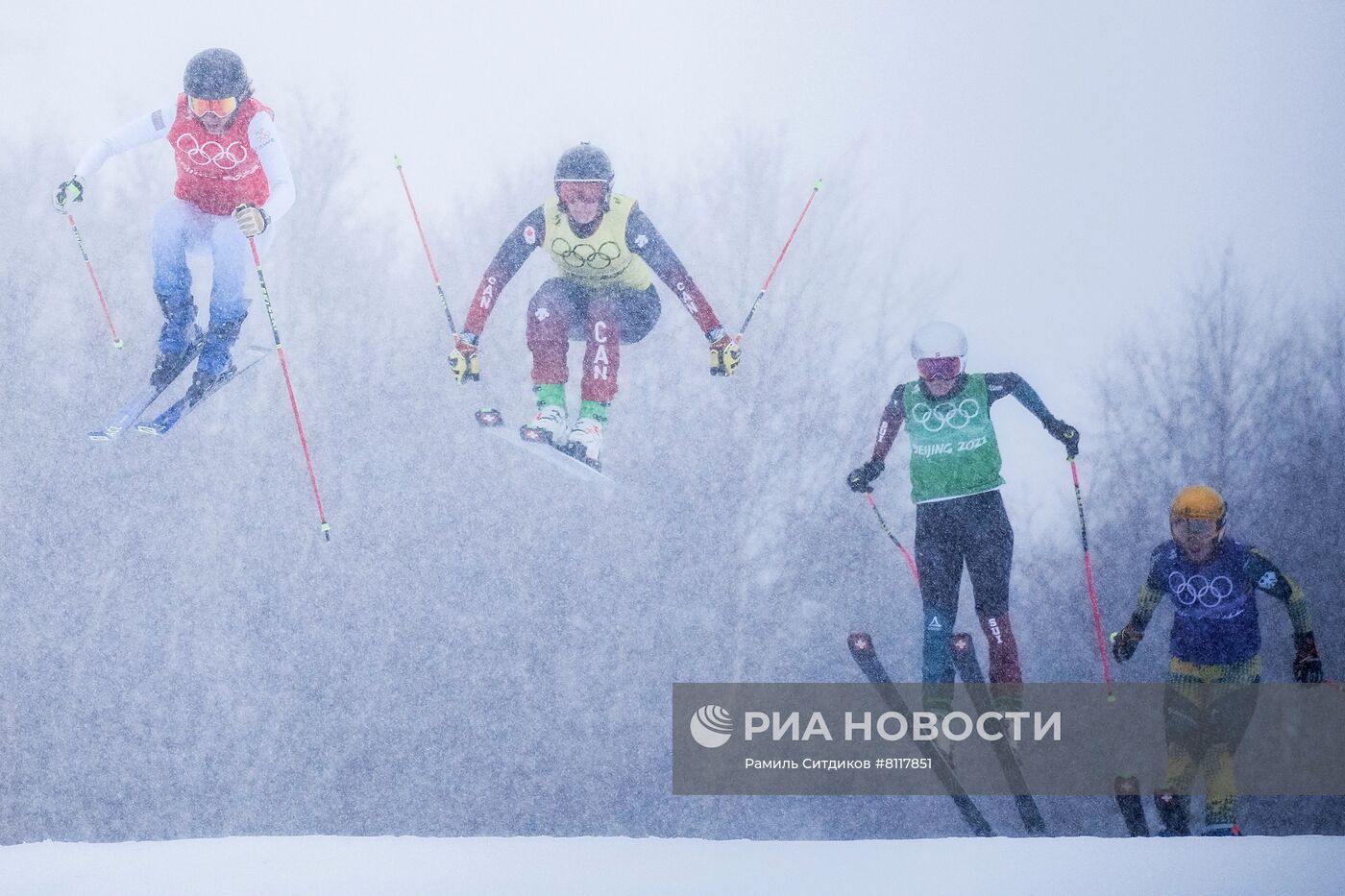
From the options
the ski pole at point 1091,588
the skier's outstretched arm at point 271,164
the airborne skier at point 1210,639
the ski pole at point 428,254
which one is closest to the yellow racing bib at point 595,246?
the ski pole at point 428,254

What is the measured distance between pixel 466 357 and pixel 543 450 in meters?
0.29

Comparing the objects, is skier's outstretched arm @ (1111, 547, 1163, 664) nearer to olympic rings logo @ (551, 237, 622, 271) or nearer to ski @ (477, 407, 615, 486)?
ski @ (477, 407, 615, 486)

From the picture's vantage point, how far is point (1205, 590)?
2764 millimetres

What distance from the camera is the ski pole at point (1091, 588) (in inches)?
110

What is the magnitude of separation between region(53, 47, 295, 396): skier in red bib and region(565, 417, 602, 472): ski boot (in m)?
0.86

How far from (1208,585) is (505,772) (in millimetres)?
1788

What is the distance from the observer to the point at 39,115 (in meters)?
2.74

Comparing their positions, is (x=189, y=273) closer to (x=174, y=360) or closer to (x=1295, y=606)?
(x=174, y=360)

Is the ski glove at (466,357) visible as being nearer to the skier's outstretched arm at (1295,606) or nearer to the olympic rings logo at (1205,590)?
the olympic rings logo at (1205,590)

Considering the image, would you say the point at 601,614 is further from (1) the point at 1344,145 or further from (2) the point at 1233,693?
(1) the point at 1344,145

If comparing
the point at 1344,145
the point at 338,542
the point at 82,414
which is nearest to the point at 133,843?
the point at 338,542

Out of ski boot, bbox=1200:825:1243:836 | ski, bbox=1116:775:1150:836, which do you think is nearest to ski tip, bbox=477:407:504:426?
ski, bbox=1116:775:1150:836

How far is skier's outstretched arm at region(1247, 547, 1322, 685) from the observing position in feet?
9.08

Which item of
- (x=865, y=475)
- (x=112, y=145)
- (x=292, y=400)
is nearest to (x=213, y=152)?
(x=112, y=145)
